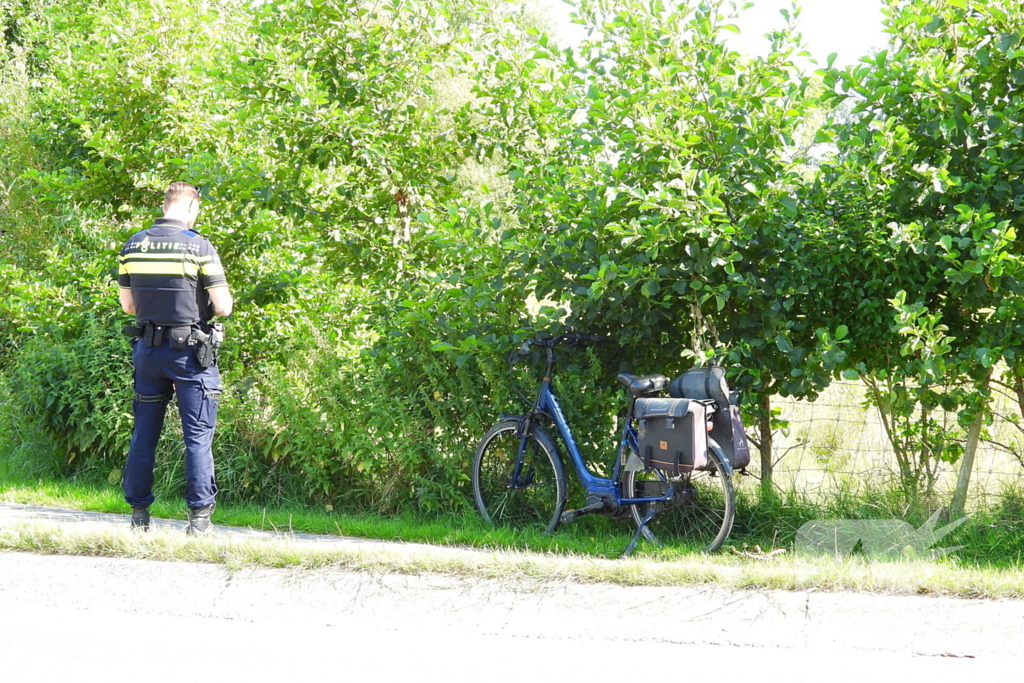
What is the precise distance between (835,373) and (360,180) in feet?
12.9

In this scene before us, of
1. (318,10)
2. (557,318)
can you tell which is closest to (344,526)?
(557,318)

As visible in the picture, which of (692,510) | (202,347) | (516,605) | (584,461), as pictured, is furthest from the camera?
(584,461)

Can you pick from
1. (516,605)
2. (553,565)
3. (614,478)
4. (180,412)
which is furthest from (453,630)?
(180,412)

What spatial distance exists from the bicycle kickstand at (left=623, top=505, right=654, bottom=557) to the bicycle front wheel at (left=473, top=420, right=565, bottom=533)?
68 cm

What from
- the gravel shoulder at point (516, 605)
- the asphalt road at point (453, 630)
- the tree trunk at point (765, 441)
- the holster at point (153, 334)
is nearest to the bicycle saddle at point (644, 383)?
the tree trunk at point (765, 441)

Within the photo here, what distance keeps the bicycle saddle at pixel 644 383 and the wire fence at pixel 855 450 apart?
0.95m

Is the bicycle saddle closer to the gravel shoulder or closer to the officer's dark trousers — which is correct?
Result: the gravel shoulder

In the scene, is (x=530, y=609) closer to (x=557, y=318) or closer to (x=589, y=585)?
(x=589, y=585)

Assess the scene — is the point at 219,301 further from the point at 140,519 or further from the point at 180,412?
the point at 140,519

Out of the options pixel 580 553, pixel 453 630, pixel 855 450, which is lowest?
pixel 453 630

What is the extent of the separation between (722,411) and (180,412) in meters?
3.16

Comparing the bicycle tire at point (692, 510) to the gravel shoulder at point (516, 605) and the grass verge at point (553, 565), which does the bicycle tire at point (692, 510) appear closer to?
the grass verge at point (553, 565)

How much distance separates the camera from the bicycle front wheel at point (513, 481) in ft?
20.6

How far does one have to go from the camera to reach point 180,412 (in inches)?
226
